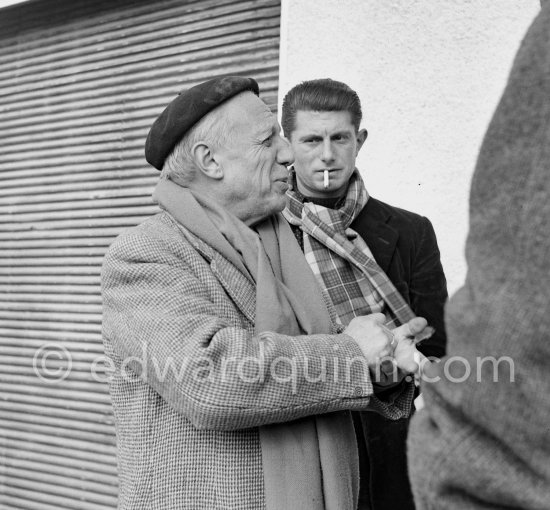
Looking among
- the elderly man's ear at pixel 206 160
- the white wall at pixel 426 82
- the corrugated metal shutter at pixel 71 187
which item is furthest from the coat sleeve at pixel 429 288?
the corrugated metal shutter at pixel 71 187

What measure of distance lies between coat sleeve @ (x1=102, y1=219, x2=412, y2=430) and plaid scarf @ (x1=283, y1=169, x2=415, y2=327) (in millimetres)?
828

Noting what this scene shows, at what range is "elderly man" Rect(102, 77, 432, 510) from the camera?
1634 millimetres

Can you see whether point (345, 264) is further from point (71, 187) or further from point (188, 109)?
point (71, 187)

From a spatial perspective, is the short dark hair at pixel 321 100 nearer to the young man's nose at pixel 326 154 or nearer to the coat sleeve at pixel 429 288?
the young man's nose at pixel 326 154

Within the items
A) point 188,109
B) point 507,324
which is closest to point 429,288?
point 188,109

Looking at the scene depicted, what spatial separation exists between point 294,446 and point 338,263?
1.05 metres

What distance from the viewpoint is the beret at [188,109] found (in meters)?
2.02

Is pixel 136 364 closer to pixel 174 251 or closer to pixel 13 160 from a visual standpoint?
pixel 174 251

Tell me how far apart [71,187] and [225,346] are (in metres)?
3.45

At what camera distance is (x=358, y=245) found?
278 cm

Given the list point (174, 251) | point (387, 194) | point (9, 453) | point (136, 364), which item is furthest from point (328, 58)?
point (9, 453)

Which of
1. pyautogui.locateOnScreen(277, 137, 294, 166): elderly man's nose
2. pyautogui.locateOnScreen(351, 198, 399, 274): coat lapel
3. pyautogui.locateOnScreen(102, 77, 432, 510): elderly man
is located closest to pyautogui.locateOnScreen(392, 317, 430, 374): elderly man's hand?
pyautogui.locateOnScreen(102, 77, 432, 510): elderly man
